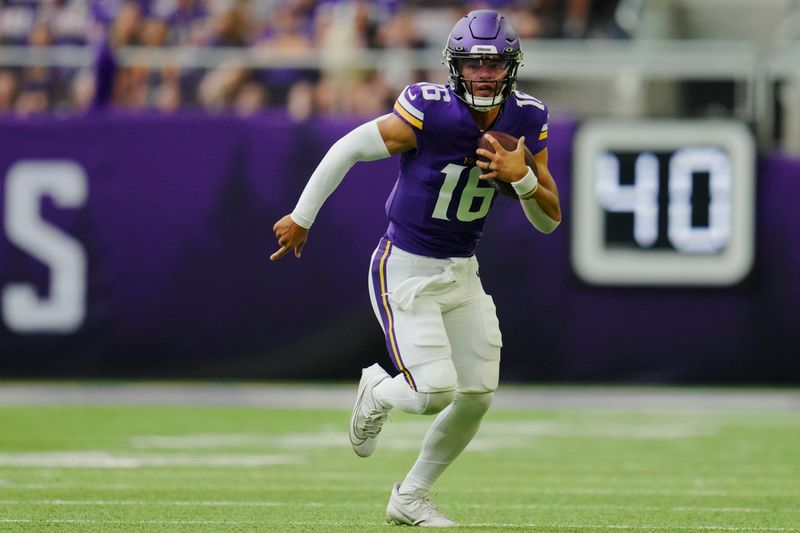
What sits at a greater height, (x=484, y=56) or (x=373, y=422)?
(x=484, y=56)

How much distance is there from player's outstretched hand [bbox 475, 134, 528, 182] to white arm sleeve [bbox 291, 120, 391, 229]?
379mm

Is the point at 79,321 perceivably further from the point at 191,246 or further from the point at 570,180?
the point at 570,180

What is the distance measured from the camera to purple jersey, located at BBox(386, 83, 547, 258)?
17.4 ft

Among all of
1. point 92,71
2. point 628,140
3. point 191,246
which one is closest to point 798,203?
point 628,140

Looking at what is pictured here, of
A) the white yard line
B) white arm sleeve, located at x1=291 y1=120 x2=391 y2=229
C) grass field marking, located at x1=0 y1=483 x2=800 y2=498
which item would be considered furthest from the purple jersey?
the white yard line

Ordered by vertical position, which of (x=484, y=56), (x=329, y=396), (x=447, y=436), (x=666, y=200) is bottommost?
(x=329, y=396)

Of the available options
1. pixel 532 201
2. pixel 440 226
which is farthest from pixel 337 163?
pixel 532 201

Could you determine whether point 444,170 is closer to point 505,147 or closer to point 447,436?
point 505,147

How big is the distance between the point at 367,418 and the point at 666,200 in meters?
6.02

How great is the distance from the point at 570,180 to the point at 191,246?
9.29 feet

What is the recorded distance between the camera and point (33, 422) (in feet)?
30.3

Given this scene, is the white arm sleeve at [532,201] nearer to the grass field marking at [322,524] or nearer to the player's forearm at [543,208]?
the player's forearm at [543,208]

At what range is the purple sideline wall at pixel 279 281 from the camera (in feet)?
36.9

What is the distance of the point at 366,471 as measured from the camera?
7371 mm
